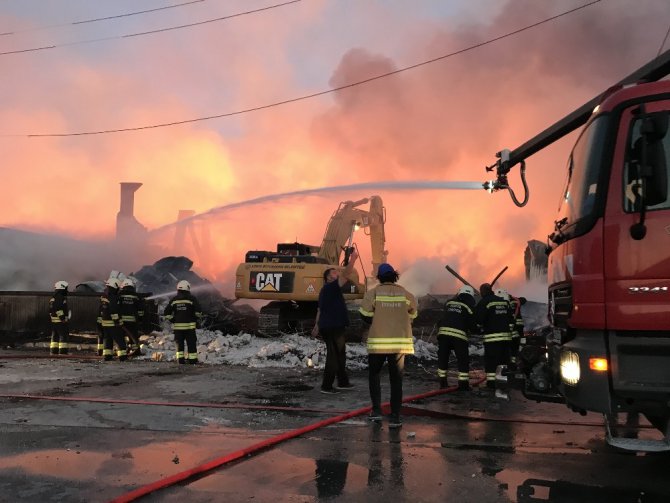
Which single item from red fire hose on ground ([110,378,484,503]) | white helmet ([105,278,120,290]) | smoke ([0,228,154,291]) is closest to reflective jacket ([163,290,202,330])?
white helmet ([105,278,120,290])

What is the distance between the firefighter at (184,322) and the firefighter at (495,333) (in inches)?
195

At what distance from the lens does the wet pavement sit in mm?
3574

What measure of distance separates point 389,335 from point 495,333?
2.81 m

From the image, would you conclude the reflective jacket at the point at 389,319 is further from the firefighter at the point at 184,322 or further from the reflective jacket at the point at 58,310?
the reflective jacket at the point at 58,310

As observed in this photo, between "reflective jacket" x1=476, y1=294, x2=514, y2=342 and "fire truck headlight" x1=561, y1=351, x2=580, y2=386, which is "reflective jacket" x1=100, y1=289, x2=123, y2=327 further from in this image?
"fire truck headlight" x1=561, y1=351, x2=580, y2=386

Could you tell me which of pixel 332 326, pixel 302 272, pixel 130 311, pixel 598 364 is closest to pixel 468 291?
pixel 332 326

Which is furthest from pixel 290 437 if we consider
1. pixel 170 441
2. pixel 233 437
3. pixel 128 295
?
pixel 128 295

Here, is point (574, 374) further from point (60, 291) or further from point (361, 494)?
point (60, 291)

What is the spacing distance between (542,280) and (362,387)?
426 inches

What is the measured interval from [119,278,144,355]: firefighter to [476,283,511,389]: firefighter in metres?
6.61

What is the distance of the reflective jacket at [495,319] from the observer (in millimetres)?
7695

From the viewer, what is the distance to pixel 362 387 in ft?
25.3

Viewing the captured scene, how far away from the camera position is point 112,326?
1053 centimetres

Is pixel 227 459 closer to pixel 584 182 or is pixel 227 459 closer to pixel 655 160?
pixel 584 182
